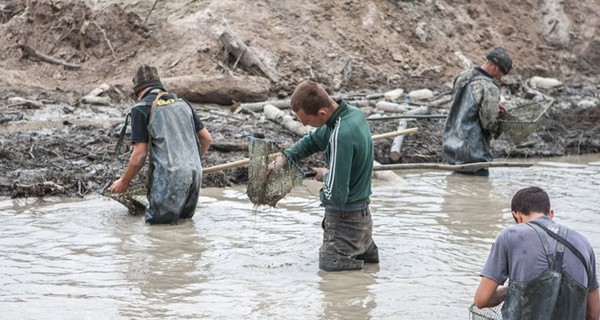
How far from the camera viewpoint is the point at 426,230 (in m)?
9.04

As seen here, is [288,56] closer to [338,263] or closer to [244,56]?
[244,56]

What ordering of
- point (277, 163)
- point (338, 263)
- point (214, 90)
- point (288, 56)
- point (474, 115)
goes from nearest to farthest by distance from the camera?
point (338, 263) < point (277, 163) < point (474, 115) < point (214, 90) < point (288, 56)

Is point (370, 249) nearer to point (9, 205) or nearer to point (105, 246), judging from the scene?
point (105, 246)

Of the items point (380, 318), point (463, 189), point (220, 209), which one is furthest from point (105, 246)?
point (463, 189)

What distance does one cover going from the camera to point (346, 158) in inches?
255

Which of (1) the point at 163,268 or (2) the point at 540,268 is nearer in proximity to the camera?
(2) the point at 540,268

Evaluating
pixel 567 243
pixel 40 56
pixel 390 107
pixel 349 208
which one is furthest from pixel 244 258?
pixel 40 56

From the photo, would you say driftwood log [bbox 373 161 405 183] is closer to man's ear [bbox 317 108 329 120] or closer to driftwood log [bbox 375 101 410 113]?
driftwood log [bbox 375 101 410 113]

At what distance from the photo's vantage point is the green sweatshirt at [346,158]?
255 inches

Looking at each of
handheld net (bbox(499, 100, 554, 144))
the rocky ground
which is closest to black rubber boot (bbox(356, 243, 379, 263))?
handheld net (bbox(499, 100, 554, 144))

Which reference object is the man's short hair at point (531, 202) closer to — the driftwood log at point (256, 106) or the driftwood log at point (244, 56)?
the driftwood log at point (256, 106)

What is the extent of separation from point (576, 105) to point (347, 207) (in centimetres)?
1205

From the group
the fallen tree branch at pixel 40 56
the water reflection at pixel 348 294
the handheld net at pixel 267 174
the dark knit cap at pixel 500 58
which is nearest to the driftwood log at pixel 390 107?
the dark knit cap at pixel 500 58

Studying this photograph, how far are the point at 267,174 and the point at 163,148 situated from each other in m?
1.42
